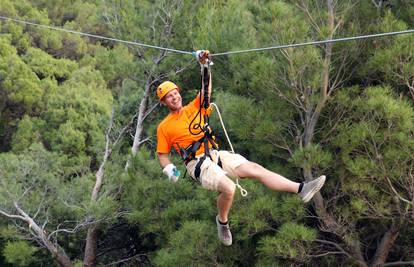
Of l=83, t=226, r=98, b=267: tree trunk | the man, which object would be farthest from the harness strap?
l=83, t=226, r=98, b=267: tree trunk

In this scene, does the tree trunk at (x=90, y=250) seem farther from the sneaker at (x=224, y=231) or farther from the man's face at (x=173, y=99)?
the man's face at (x=173, y=99)

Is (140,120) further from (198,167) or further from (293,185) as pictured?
(293,185)

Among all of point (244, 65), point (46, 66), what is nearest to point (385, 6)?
point (244, 65)

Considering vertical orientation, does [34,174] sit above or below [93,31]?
above

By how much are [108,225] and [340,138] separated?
4255 mm

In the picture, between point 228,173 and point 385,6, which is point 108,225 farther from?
point 228,173

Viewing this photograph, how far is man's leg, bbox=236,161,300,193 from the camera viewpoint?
3.28m

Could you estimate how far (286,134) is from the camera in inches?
243

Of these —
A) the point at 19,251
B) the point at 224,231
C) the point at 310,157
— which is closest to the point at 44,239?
the point at 19,251

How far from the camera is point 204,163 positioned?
11.4 feet

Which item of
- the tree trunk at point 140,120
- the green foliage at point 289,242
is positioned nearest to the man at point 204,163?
the green foliage at point 289,242

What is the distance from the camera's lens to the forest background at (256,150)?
546 cm

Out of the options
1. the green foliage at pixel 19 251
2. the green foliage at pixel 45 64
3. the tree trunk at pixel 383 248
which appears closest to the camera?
the tree trunk at pixel 383 248

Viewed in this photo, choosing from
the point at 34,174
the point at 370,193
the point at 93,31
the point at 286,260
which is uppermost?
the point at 370,193
